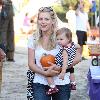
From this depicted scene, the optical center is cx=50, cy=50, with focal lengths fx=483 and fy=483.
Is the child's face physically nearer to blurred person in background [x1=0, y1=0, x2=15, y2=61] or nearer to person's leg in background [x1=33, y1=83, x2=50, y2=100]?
person's leg in background [x1=33, y1=83, x2=50, y2=100]

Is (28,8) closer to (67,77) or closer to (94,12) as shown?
(94,12)

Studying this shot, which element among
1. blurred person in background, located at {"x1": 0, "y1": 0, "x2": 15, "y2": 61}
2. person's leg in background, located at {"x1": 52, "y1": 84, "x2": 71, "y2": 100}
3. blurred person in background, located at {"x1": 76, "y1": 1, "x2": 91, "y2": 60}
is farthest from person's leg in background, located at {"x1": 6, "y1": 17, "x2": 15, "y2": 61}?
person's leg in background, located at {"x1": 52, "y1": 84, "x2": 71, "y2": 100}

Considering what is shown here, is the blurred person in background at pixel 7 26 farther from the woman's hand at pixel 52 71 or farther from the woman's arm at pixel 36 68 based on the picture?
the woman's hand at pixel 52 71

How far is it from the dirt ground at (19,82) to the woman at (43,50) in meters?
3.28

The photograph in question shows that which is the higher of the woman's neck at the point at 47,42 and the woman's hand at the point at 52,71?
the woman's neck at the point at 47,42

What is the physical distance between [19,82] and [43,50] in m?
5.02

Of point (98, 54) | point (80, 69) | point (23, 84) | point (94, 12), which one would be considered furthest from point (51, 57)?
point (94, 12)

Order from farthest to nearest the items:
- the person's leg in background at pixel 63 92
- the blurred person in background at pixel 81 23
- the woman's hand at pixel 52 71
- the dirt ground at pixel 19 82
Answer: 1. the blurred person in background at pixel 81 23
2. the dirt ground at pixel 19 82
3. the person's leg in background at pixel 63 92
4. the woman's hand at pixel 52 71

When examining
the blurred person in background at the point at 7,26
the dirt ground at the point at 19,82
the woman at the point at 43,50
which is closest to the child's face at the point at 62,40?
the woman at the point at 43,50

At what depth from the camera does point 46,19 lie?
4.35 meters

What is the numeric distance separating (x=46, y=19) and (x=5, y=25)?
842 cm

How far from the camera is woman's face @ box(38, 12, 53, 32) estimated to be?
4.34 metres

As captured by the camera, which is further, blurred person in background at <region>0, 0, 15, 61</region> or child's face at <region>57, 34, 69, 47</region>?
blurred person in background at <region>0, 0, 15, 61</region>

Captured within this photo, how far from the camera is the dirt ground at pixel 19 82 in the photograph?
25.6ft
